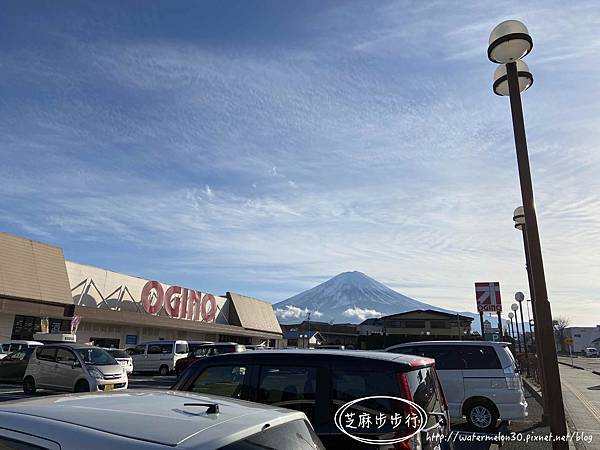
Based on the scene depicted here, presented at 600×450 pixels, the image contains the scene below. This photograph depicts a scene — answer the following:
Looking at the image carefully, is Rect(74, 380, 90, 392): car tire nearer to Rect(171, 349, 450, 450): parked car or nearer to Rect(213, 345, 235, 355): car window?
Rect(213, 345, 235, 355): car window

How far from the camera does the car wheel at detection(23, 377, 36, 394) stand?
1486cm

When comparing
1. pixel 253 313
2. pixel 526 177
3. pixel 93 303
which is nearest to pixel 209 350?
pixel 93 303

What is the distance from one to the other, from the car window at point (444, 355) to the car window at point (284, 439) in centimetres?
863

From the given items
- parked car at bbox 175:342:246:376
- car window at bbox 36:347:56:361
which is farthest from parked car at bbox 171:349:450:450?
parked car at bbox 175:342:246:376

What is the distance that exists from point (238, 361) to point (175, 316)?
3541 centimetres

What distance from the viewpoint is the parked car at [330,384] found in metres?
4.09

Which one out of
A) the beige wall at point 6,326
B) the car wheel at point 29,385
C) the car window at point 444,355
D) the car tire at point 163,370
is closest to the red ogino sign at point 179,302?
the beige wall at point 6,326

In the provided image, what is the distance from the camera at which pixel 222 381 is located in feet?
16.1

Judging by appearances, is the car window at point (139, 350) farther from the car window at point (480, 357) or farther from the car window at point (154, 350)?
the car window at point (480, 357)

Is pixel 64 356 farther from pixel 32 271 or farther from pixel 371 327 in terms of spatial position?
pixel 371 327

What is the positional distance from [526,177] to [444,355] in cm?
566

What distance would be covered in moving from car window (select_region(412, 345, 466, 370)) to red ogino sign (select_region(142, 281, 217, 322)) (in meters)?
28.2

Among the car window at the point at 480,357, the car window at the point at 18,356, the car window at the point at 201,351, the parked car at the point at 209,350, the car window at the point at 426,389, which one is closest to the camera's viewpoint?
the car window at the point at 426,389

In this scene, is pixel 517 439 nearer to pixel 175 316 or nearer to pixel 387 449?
pixel 387 449
